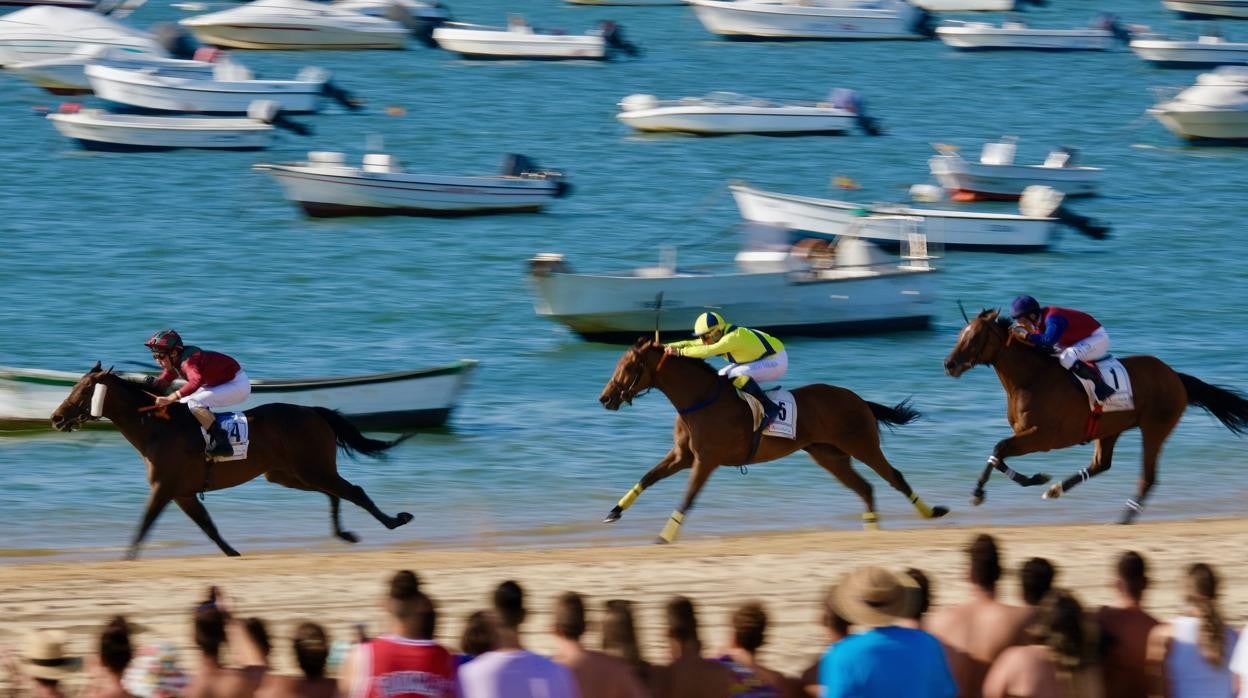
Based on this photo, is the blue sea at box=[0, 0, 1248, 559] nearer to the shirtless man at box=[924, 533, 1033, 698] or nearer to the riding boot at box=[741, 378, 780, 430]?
the riding boot at box=[741, 378, 780, 430]

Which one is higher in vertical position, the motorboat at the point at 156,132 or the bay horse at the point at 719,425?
the bay horse at the point at 719,425

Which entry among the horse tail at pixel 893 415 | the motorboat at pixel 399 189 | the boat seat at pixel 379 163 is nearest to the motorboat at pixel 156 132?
the motorboat at pixel 399 189

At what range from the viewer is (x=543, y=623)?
10742 mm

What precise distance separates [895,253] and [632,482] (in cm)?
1672

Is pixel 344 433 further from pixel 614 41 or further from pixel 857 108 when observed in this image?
pixel 614 41

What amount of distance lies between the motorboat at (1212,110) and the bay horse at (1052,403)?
34.7 metres

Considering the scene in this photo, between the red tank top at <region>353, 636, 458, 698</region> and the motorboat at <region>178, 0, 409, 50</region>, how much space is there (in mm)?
57979

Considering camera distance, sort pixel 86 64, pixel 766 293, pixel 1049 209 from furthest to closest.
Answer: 1. pixel 86 64
2. pixel 1049 209
3. pixel 766 293

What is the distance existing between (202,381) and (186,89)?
36705mm

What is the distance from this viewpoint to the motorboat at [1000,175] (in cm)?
4178

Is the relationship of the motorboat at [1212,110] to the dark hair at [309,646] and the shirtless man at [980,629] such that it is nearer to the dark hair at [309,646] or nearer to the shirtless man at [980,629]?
the shirtless man at [980,629]

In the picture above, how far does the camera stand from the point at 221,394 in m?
14.5

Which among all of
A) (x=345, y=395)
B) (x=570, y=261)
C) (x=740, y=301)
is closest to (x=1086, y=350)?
(x=345, y=395)

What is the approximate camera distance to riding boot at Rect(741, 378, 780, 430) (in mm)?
15273
